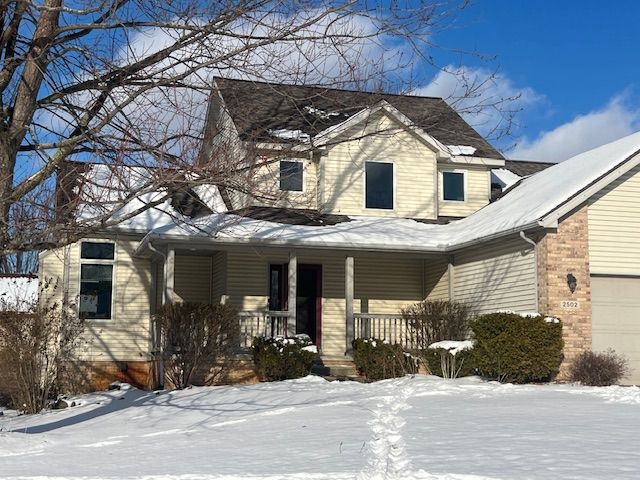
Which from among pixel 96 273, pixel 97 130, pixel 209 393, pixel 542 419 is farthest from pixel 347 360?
pixel 97 130

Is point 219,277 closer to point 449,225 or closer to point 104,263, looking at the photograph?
point 104,263

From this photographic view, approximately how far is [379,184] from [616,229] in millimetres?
6491

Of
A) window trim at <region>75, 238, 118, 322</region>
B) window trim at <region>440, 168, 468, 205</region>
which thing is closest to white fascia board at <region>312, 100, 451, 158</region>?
window trim at <region>440, 168, 468, 205</region>

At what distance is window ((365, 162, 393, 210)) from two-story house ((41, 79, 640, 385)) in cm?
3

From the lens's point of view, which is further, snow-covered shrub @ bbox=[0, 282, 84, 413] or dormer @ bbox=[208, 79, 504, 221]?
dormer @ bbox=[208, 79, 504, 221]

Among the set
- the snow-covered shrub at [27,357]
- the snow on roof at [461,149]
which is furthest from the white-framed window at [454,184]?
the snow-covered shrub at [27,357]

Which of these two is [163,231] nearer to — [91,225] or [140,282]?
[140,282]

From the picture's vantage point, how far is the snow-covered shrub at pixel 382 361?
16438 millimetres

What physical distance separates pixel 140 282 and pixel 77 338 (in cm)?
185

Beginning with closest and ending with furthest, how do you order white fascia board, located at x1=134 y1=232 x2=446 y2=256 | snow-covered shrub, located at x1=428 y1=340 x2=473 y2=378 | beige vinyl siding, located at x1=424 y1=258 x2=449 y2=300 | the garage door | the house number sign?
the house number sign < snow-covered shrub, located at x1=428 y1=340 x2=473 y2=378 < the garage door < white fascia board, located at x1=134 y1=232 x2=446 y2=256 < beige vinyl siding, located at x1=424 y1=258 x2=449 y2=300

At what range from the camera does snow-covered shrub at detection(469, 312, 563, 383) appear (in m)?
14.7

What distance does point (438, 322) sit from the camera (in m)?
17.3

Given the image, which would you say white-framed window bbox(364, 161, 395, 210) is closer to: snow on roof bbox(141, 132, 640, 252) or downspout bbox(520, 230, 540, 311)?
snow on roof bbox(141, 132, 640, 252)

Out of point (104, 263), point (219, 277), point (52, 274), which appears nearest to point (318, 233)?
point (219, 277)
